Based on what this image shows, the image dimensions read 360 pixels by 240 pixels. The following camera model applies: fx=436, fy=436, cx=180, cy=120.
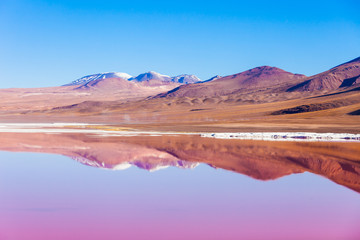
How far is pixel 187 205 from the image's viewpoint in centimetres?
→ 834

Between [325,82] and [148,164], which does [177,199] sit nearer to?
[148,164]

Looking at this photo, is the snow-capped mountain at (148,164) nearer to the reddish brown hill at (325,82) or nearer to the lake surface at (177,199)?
the lake surface at (177,199)

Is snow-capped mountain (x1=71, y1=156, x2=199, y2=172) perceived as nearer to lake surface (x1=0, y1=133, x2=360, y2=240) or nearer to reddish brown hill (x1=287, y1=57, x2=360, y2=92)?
lake surface (x1=0, y1=133, x2=360, y2=240)

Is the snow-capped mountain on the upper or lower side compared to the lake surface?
upper

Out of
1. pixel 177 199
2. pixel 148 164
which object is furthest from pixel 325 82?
pixel 177 199

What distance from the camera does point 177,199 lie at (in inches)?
349

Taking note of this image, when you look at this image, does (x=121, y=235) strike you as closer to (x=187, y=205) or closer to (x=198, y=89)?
(x=187, y=205)

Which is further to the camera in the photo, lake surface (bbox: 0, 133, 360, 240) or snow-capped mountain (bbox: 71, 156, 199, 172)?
snow-capped mountain (bbox: 71, 156, 199, 172)

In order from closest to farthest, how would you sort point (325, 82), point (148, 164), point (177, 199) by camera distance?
point (177, 199), point (148, 164), point (325, 82)

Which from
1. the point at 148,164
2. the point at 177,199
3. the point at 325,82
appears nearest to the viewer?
the point at 177,199

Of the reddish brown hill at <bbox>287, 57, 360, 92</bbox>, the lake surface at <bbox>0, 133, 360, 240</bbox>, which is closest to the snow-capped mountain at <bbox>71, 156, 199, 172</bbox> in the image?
the lake surface at <bbox>0, 133, 360, 240</bbox>

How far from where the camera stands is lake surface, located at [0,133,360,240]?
6.77 m

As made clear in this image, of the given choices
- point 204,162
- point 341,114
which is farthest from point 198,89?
point 204,162

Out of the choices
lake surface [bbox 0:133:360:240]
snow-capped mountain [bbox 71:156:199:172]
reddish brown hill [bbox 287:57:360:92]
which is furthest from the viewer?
reddish brown hill [bbox 287:57:360:92]
